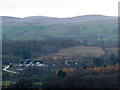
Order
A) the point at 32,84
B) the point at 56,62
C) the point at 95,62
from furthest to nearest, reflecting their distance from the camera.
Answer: the point at 56,62 → the point at 95,62 → the point at 32,84

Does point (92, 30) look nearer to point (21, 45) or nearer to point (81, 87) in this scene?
point (21, 45)

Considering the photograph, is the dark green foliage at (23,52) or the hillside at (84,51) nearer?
the hillside at (84,51)

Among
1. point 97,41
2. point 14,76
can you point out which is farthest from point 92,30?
point 14,76

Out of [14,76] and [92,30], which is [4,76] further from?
[92,30]

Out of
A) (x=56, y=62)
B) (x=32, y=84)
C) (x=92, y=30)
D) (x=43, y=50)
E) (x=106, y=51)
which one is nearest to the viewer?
(x=32, y=84)

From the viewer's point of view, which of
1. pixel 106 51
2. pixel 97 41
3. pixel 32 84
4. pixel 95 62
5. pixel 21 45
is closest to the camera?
pixel 32 84

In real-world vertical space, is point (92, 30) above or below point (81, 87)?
above

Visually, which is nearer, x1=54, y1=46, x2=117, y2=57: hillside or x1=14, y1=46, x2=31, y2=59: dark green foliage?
x1=54, y1=46, x2=117, y2=57: hillside

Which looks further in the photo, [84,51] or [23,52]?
[84,51]

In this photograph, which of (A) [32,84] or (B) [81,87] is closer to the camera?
(B) [81,87]
